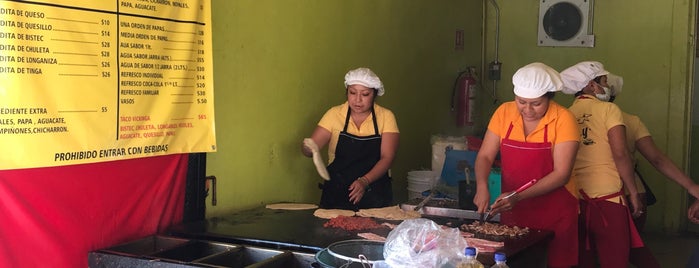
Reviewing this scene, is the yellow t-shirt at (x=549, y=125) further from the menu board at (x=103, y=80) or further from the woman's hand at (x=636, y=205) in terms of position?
the menu board at (x=103, y=80)

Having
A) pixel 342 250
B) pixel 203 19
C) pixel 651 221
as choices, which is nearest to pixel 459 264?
pixel 342 250

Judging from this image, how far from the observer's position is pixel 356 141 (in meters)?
3.80

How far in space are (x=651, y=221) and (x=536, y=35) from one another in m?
1.97

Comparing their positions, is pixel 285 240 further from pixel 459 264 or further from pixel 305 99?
pixel 305 99

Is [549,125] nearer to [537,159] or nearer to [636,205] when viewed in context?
[537,159]

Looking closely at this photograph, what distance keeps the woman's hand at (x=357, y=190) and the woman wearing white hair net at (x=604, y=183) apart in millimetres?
1142

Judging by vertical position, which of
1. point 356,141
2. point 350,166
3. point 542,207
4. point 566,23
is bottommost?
point 542,207

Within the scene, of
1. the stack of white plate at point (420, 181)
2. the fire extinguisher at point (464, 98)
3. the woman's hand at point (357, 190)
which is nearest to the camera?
the woman's hand at point (357, 190)

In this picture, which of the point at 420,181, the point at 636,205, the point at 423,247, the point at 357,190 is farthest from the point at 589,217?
the point at 423,247

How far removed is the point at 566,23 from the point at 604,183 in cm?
279

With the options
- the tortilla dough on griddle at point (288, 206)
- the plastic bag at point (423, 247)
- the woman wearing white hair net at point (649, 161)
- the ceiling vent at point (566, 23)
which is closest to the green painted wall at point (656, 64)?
the ceiling vent at point (566, 23)

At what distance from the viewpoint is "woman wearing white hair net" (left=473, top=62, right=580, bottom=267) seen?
3.28 metres

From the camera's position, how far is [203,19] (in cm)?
300

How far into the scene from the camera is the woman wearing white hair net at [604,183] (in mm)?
3770
